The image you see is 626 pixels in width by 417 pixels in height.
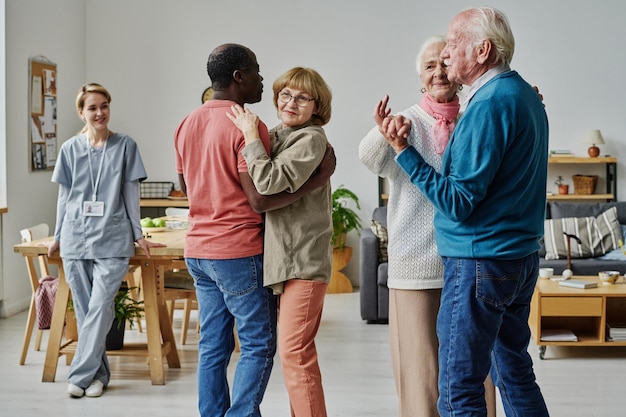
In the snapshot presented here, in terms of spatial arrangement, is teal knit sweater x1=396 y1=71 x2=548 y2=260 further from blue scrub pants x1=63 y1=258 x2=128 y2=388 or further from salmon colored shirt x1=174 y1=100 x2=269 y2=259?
blue scrub pants x1=63 y1=258 x2=128 y2=388

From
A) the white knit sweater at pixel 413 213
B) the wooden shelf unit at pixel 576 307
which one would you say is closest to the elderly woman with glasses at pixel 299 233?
the white knit sweater at pixel 413 213

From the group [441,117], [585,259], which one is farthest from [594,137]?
[441,117]

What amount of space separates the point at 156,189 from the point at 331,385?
3.83 meters

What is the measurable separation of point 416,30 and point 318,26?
0.89 metres

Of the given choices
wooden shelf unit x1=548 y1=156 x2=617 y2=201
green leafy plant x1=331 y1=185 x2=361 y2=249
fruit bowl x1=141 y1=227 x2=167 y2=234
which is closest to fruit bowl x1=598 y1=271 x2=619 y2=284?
wooden shelf unit x1=548 y1=156 x2=617 y2=201

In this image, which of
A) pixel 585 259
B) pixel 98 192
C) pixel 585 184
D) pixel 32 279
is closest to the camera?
pixel 98 192

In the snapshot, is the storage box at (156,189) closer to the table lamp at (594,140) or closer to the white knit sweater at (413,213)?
the table lamp at (594,140)

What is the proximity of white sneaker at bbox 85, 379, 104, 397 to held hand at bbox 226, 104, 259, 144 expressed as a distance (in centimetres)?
202

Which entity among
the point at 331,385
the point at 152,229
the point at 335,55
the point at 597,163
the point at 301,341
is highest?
the point at 335,55

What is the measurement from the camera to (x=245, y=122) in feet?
9.14

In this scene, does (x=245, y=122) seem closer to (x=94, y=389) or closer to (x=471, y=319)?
(x=471, y=319)

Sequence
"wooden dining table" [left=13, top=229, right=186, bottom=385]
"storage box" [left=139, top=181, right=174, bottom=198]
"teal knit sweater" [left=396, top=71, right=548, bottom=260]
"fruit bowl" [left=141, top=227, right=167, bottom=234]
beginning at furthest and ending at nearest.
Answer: "storage box" [left=139, top=181, right=174, bottom=198], "fruit bowl" [left=141, top=227, right=167, bottom=234], "wooden dining table" [left=13, top=229, right=186, bottom=385], "teal knit sweater" [left=396, top=71, right=548, bottom=260]

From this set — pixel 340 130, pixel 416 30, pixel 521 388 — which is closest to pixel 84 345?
pixel 521 388

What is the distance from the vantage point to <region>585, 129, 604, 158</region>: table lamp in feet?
24.0
